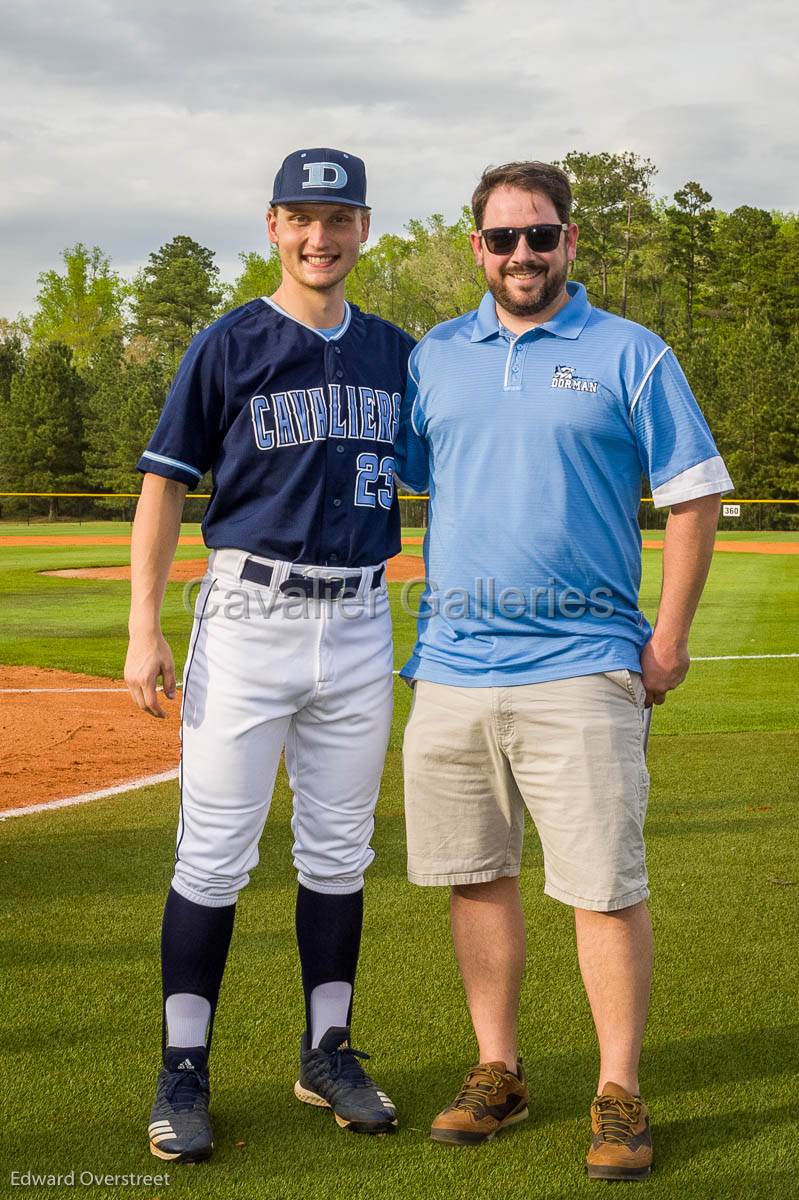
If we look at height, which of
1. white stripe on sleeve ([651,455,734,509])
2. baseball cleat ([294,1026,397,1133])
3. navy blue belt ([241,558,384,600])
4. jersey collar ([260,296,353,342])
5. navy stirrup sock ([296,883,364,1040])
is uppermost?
jersey collar ([260,296,353,342])

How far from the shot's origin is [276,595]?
2883 millimetres

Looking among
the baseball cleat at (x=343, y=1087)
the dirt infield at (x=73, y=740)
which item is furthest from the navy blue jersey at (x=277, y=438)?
the dirt infield at (x=73, y=740)

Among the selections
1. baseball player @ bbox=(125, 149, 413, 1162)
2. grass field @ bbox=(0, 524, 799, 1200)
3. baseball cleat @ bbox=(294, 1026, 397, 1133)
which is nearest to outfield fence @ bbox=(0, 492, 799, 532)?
grass field @ bbox=(0, 524, 799, 1200)

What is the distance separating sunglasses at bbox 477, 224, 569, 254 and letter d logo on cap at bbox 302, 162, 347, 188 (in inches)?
16.2

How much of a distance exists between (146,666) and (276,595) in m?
0.36

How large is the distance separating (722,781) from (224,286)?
230ft

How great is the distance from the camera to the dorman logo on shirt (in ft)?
9.05

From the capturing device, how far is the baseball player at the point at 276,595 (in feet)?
9.38

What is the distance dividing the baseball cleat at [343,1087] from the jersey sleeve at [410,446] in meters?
1.42

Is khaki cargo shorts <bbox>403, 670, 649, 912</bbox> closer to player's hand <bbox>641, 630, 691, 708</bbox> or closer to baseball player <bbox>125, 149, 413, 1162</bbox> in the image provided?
player's hand <bbox>641, 630, 691, 708</bbox>

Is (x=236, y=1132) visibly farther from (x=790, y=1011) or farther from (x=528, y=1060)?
(x=790, y=1011)

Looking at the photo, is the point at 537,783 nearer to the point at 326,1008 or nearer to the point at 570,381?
the point at 326,1008

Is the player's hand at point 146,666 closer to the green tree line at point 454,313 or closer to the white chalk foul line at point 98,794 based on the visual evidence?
the white chalk foul line at point 98,794

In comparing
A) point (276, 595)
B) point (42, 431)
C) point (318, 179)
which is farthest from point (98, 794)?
point (42, 431)
